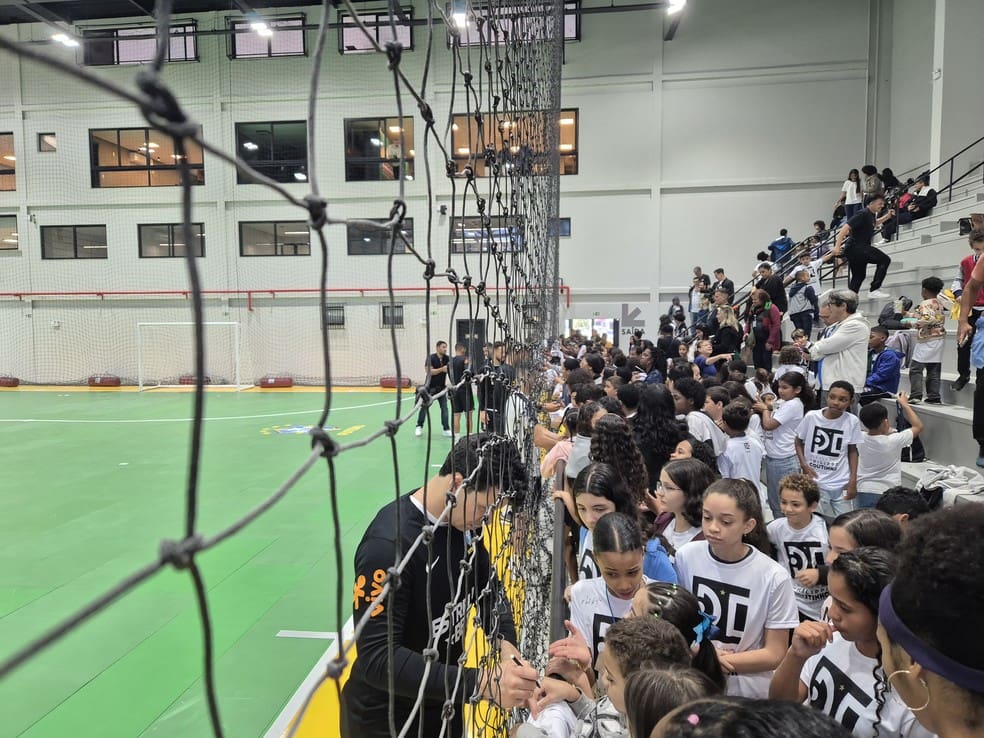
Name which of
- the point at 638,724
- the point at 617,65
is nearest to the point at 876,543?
the point at 638,724

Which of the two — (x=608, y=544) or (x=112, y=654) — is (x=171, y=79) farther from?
(x=608, y=544)

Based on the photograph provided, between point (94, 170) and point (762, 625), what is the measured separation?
15994mm

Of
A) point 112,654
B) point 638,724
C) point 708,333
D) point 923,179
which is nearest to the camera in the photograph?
point 638,724

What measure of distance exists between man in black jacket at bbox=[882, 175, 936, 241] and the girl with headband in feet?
35.1

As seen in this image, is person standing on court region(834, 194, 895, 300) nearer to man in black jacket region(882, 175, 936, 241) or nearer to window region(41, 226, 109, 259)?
man in black jacket region(882, 175, 936, 241)

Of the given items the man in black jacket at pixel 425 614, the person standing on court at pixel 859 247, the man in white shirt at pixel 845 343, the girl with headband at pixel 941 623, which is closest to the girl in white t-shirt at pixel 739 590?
the man in black jacket at pixel 425 614

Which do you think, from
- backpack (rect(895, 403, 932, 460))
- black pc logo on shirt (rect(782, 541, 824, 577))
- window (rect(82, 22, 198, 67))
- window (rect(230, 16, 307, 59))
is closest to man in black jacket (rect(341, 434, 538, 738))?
black pc logo on shirt (rect(782, 541, 824, 577))

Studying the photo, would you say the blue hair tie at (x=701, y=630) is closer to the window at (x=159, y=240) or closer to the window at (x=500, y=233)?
the window at (x=500, y=233)

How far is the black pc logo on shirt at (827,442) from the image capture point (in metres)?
3.42

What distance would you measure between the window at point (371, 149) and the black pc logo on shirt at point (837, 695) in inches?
507

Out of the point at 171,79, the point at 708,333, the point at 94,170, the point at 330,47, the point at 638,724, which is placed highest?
the point at 330,47

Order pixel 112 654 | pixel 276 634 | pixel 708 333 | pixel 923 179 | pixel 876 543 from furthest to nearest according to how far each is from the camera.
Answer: pixel 923 179, pixel 708 333, pixel 276 634, pixel 112 654, pixel 876 543

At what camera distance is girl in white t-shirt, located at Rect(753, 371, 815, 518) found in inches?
151

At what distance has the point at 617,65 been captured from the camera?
13227 mm
